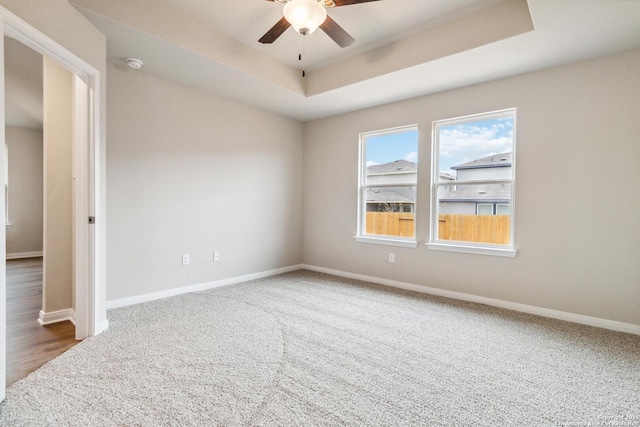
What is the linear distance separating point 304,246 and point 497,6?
154 inches

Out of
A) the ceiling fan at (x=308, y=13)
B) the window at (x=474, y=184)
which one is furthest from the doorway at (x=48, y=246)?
the window at (x=474, y=184)

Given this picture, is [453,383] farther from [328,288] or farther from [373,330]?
[328,288]

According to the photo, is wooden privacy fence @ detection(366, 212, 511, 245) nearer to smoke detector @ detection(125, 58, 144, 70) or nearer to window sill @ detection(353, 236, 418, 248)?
window sill @ detection(353, 236, 418, 248)

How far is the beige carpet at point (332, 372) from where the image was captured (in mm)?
1589

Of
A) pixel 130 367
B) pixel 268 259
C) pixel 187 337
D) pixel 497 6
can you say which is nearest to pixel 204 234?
pixel 268 259

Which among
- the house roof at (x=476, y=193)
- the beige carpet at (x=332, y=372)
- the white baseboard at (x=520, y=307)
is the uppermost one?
the house roof at (x=476, y=193)

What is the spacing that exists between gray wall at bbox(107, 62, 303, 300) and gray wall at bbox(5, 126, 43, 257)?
4.79m

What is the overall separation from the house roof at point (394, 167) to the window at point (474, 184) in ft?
1.07

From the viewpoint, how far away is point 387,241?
4.25m

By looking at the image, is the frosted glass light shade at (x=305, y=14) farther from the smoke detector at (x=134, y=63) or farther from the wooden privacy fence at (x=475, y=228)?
the wooden privacy fence at (x=475, y=228)

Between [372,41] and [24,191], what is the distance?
7.27m

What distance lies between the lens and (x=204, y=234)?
3883 millimetres

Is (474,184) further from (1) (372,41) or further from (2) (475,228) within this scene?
(1) (372,41)

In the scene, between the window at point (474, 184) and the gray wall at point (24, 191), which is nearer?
the window at point (474, 184)
